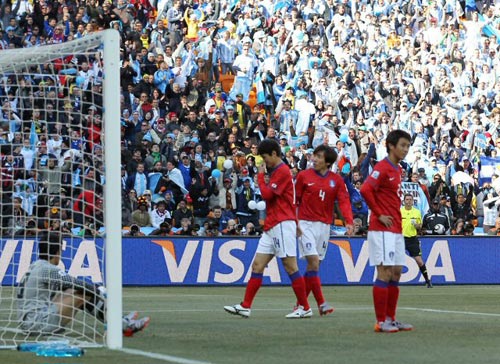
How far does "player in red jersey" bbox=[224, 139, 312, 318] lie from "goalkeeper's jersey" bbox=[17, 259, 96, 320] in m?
3.15

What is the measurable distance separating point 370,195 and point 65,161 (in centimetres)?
479

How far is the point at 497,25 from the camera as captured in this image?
3891cm

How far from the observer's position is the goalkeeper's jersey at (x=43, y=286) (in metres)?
12.1

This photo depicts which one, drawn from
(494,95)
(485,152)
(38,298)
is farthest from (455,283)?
(38,298)

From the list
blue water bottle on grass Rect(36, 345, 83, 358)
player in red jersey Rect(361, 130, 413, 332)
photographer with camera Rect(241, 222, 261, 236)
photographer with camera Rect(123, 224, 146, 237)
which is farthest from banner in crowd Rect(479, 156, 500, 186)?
blue water bottle on grass Rect(36, 345, 83, 358)

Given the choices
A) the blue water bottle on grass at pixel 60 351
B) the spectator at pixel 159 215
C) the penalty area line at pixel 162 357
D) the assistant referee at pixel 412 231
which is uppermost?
the spectator at pixel 159 215

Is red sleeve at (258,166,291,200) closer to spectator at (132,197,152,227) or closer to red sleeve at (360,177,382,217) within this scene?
red sleeve at (360,177,382,217)

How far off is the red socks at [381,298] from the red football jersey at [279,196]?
8.44 ft

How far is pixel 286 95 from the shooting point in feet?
105

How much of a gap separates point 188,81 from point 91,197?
16.6 m

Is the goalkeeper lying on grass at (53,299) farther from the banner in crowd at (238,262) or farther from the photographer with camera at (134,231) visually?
the photographer with camera at (134,231)

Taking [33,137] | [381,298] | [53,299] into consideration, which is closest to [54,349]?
[53,299]

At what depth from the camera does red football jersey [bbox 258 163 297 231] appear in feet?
49.4

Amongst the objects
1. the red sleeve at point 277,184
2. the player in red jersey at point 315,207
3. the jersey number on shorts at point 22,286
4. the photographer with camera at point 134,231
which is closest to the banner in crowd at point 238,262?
the photographer with camera at point 134,231
